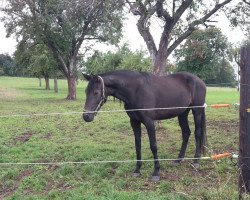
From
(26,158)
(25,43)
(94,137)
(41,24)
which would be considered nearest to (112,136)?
(94,137)

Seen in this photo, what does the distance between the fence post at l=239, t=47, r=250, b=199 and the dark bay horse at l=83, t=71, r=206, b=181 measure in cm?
154

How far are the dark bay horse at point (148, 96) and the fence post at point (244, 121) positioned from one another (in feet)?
5.07

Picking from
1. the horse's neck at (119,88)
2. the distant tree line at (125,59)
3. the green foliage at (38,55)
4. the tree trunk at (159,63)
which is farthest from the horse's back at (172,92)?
the green foliage at (38,55)

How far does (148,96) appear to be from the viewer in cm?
686

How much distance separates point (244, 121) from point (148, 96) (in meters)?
2.44

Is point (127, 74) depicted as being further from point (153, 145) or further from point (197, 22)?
point (197, 22)

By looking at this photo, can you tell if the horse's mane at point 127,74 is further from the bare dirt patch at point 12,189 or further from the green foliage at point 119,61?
the green foliage at point 119,61

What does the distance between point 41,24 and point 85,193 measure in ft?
71.1

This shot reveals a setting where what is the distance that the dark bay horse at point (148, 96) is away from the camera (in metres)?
6.29

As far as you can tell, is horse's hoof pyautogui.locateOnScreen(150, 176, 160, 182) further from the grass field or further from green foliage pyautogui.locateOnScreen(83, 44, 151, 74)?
green foliage pyautogui.locateOnScreen(83, 44, 151, 74)

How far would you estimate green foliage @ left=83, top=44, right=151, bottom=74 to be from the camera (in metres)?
30.3

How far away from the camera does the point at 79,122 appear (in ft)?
47.8

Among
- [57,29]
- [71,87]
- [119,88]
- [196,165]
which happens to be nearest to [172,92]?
[119,88]

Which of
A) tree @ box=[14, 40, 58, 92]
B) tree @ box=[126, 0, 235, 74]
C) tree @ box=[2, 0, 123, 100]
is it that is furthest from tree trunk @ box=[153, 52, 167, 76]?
tree @ box=[14, 40, 58, 92]
